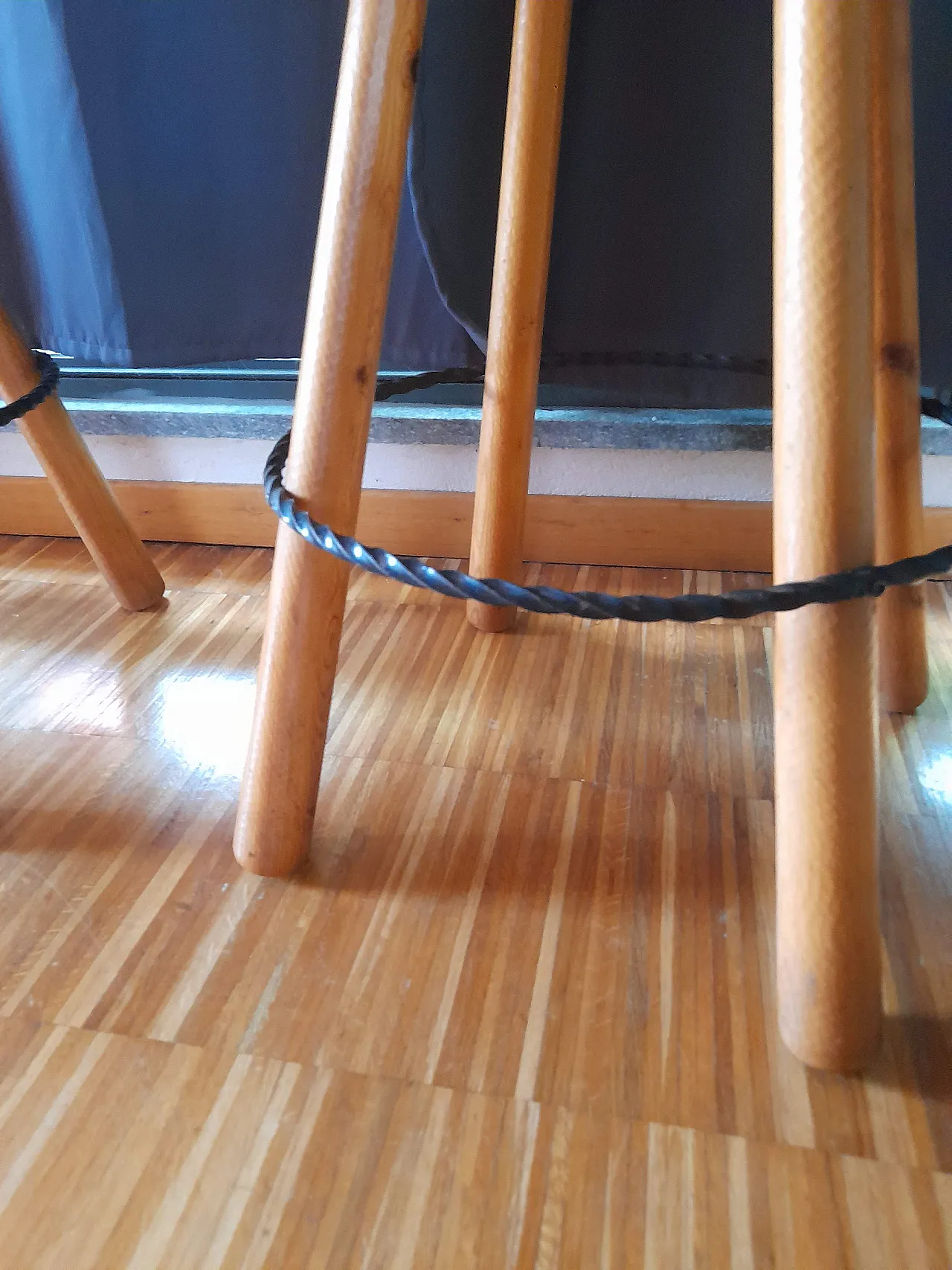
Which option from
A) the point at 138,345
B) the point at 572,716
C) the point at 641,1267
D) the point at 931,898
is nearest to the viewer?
the point at 641,1267

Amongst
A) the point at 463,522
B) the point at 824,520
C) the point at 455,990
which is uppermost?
the point at 824,520

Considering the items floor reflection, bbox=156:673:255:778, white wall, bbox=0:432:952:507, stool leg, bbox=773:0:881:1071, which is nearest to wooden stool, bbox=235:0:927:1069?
stool leg, bbox=773:0:881:1071

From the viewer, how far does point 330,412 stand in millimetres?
448

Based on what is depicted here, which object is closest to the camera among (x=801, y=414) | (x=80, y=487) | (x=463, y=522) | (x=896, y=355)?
(x=801, y=414)

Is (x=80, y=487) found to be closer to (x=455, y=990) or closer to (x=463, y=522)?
(x=463, y=522)

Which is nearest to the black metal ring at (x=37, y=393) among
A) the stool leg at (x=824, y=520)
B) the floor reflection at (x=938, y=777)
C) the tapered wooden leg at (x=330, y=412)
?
the tapered wooden leg at (x=330, y=412)

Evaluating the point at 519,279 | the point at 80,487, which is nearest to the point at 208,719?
the point at 80,487

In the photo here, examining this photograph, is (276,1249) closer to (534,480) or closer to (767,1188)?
(767,1188)

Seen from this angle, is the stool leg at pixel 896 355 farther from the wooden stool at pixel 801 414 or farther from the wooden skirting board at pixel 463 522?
the wooden skirting board at pixel 463 522

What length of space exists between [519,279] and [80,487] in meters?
A: 0.40

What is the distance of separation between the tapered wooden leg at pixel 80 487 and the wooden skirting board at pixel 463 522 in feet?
0.41

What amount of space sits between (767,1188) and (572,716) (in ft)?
1.08

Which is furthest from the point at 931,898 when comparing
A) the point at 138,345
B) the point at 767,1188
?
the point at 138,345

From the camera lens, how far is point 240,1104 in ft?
1.23
